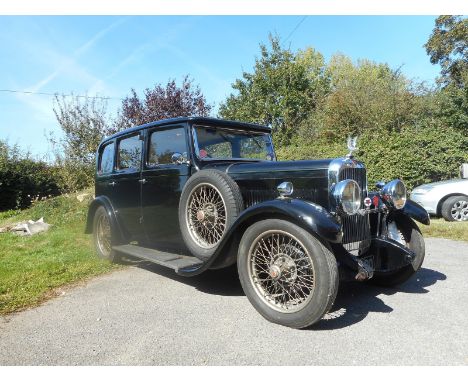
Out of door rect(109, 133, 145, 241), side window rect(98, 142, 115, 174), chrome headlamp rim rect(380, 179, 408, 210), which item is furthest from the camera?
side window rect(98, 142, 115, 174)

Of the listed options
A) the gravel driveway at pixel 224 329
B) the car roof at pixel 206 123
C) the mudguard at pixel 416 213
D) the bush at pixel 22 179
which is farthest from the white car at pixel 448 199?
the bush at pixel 22 179

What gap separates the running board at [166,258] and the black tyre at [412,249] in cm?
187

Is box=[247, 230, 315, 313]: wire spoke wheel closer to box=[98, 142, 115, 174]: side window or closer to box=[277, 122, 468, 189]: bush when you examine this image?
box=[98, 142, 115, 174]: side window

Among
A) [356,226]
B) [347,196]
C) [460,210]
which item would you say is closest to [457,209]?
[460,210]

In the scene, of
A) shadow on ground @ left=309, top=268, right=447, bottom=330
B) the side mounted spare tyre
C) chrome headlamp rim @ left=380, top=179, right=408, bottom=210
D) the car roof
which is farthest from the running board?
chrome headlamp rim @ left=380, top=179, right=408, bottom=210

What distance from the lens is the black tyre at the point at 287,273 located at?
105 inches

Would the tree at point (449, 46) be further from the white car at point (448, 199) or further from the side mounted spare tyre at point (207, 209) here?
the side mounted spare tyre at point (207, 209)

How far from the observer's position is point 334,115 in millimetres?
17609

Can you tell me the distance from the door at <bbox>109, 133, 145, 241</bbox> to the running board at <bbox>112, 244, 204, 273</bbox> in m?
0.25

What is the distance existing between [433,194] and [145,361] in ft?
27.6

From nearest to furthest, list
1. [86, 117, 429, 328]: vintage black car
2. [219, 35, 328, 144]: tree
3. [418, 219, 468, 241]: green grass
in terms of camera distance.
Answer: [86, 117, 429, 328]: vintage black car → [418, 219, 468, 241]: green grass → [219, 35, 328, 144]: tree

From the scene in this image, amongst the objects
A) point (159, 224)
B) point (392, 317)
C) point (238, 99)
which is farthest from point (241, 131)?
point (238, 99)

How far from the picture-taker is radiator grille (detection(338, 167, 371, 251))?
334 cm

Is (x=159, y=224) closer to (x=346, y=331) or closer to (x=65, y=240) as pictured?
(x=346, y=331)
